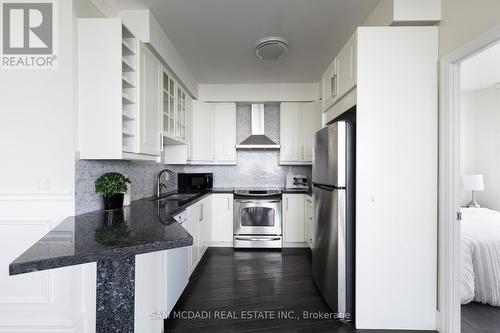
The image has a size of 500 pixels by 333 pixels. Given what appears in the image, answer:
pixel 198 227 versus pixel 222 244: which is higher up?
pixel 198 227

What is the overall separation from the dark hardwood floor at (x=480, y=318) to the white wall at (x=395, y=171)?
54cm

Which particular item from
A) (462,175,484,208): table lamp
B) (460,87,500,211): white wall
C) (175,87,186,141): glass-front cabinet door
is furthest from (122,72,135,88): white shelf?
(460,87,500,211): white wall

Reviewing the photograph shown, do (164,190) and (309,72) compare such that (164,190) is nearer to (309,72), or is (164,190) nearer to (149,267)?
(149,267)

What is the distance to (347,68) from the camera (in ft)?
6.70

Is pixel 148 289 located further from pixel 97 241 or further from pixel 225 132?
pixel 225 132

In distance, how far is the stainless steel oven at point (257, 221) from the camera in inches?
145

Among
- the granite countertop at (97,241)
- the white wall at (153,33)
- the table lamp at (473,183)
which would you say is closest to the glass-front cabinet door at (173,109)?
the white wall at (153,33)

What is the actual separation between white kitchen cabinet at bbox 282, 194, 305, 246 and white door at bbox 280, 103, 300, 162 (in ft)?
2.30

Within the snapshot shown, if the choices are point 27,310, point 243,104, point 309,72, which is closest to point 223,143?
point 243,104

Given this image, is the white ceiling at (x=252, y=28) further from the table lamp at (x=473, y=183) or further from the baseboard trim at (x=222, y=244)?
the table lamp at (x=473, y=183)

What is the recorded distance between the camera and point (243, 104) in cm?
426

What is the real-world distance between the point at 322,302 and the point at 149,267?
1635 millimetres
